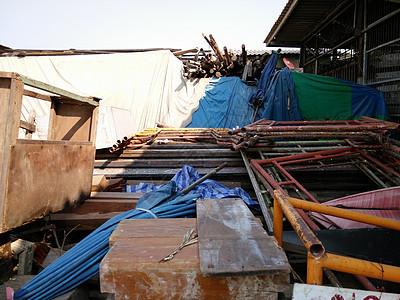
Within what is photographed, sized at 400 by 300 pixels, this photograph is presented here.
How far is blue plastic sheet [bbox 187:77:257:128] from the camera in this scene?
9.63m

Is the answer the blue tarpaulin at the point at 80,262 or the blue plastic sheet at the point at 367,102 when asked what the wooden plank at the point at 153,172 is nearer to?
the blue tarpaulin at the point at 80,262

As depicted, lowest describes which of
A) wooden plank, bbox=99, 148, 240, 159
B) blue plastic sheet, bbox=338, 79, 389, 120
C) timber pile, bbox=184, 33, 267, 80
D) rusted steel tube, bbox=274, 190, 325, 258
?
rusted steel tube, bbox=274, 190, 325, 258

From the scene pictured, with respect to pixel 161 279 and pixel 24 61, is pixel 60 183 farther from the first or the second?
pixel 24 61

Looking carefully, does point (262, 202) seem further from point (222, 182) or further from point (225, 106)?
point (225, 106)

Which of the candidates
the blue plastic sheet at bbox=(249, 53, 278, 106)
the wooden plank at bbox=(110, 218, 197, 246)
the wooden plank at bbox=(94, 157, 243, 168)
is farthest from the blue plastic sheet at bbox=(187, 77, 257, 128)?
the wooden plank at bbox=(110, 218, 197, 246)

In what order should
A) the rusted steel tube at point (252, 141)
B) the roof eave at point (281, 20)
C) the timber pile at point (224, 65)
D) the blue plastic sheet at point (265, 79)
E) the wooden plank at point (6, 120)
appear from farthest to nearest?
the timber pile at point (224, 65) < the blue plastic sheet at point (265, 79) < the roof eave at point (281, 20) < the rusted steel tube at point (252, 141) < the wooden plank at point (6, 120)

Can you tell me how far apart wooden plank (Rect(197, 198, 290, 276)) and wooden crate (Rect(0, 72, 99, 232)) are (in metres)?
1.55

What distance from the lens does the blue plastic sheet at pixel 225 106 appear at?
31.6 ft

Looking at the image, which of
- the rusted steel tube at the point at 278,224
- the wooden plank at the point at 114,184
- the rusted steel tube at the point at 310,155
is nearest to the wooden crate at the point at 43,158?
the wooden plank at the point at 114,184

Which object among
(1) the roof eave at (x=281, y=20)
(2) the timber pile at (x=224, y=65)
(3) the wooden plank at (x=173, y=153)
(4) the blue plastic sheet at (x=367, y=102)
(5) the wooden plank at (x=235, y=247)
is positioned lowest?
(5) the wooden plank at (x=235, y=247)

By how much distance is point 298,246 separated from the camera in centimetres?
204

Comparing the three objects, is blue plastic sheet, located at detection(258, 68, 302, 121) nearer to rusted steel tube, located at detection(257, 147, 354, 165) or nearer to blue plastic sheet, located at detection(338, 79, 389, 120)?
blue plastic sheet, located at detection(338, 79, 389, 120)

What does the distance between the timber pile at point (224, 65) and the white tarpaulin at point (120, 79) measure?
3.44 ft

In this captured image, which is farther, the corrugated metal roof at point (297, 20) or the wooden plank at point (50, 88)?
the corrugated metal roof at point (297, 20)
